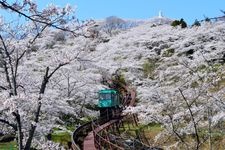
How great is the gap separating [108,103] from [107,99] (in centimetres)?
36

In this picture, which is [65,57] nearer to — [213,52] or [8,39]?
[8,39]

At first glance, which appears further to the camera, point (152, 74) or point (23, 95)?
point (152, 74)

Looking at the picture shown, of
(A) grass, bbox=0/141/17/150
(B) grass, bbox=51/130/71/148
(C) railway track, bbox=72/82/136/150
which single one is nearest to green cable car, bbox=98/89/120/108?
(C) railway track, bbox=72/82/136/150

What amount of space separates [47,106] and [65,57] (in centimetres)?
363

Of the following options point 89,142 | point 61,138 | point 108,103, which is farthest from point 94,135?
point 108,103

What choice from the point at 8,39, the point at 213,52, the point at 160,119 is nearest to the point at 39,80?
the point at 8,39

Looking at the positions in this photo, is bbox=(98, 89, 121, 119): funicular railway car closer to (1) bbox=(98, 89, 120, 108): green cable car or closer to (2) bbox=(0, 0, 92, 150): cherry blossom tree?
(1) bbox=(98, 89, 120, 108): green cable car

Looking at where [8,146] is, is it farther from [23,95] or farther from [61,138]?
[23,95]

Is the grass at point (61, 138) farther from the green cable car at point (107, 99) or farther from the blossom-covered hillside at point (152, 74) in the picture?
the green cable car at point (107, 99)

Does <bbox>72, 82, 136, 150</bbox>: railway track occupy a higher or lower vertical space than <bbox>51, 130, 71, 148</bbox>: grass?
higher

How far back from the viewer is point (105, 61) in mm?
39062

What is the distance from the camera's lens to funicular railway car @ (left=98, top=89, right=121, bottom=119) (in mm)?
31688

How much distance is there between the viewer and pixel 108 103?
3175 centimetres

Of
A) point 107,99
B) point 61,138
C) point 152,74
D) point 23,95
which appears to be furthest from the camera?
point 152,74
